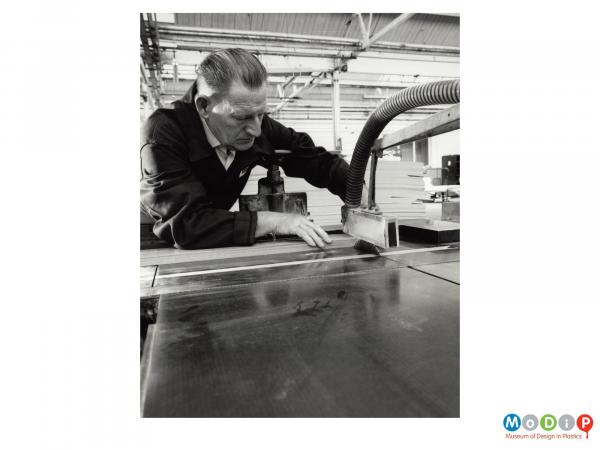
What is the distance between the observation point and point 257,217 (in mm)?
1290

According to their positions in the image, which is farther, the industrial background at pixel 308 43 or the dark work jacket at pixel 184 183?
the industrial background at pixel 308 43

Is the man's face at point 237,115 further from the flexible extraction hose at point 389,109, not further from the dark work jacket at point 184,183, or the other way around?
the flexible extraction hose at point 389,109

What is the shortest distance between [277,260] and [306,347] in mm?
551

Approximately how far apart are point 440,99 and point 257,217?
0.73 metres

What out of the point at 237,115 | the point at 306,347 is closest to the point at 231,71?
the point at 237,115

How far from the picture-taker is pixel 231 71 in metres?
1.32

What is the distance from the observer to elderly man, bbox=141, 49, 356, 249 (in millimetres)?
1229

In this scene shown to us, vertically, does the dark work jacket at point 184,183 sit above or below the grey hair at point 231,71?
below

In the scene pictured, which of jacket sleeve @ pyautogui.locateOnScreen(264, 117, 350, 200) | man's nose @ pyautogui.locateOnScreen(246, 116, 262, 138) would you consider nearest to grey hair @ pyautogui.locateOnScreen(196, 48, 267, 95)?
man's nose @ pyautogui.locateOnScreen(246, 116, 262, 138)

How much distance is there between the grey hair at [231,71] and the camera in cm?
131

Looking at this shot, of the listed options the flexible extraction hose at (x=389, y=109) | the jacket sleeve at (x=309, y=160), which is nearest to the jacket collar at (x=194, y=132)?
the jacket sleeve at (x=309, y=160)

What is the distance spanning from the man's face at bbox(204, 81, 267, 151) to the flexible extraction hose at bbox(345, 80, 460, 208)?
0.44 metres

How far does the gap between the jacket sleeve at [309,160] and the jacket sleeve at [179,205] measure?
23.8 inches
